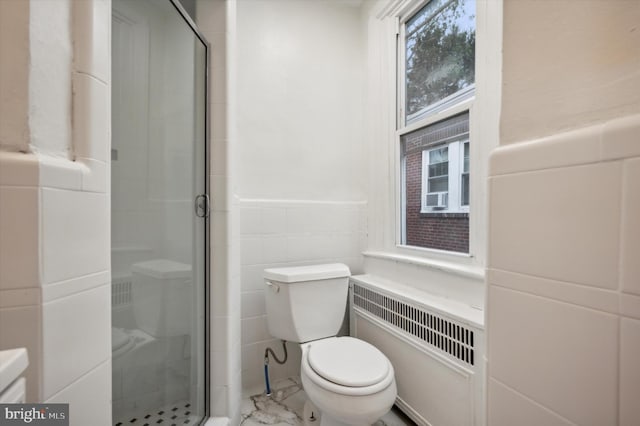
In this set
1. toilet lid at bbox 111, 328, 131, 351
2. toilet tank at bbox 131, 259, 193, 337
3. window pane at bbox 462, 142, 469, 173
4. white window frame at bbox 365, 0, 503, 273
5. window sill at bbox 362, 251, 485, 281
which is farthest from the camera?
white window frame at bbox 365, 0, 503, 273

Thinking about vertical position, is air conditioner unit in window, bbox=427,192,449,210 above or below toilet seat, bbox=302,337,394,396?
above

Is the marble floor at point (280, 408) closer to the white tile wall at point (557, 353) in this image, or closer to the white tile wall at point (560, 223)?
the white tile wall at point (557, 353)

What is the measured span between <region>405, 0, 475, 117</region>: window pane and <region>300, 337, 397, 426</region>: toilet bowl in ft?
4.39

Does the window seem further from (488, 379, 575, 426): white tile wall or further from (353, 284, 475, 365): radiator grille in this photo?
(488, 379, 575, 426): white tile wall

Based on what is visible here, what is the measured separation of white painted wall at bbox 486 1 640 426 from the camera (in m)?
0.33

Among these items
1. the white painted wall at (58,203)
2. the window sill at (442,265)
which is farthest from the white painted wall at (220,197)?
the window sill at (442,265)

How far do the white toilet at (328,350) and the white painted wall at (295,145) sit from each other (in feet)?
0.72

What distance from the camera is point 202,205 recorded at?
1177 mm

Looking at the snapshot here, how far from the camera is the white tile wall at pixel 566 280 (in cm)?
33

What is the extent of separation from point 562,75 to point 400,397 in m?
1.43

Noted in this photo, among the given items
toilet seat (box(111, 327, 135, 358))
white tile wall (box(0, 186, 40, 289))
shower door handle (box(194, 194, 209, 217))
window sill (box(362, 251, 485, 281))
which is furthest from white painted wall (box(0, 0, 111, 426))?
window sill (box(362, 251, 485, 281))

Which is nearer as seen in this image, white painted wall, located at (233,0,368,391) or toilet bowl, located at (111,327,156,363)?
toilet bowl, located at (111,327,156,363)

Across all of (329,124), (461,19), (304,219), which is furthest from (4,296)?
(461,19)

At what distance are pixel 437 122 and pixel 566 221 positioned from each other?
3.95ft
